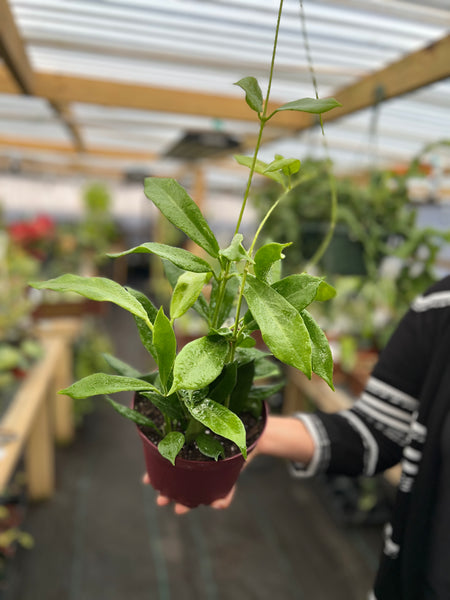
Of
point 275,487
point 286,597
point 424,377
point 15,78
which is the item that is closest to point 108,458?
point 275,487

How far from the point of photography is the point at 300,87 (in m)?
2.27

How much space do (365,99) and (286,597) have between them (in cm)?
221

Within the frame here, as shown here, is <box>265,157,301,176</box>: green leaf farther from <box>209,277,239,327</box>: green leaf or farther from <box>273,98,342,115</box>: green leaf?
<box>209,277,239,327</box>: green leaf

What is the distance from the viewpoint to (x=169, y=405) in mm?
603

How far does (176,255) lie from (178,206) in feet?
0.22

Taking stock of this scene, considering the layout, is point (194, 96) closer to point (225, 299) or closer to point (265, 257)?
point (225, 299)

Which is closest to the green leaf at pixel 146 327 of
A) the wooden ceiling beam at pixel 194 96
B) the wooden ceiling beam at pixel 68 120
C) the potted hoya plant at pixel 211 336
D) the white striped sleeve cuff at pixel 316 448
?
the potted hoya plant at pixel 211 336

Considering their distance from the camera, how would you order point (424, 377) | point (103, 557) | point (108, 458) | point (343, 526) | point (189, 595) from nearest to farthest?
point (424, 377)
point (189, 595)
point (103, 557)
point (343, 526)
point (108, 458)

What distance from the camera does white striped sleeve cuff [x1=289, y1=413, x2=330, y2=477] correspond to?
36.8 inches

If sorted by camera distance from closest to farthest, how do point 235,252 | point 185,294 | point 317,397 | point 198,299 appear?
point 235,252
point 185,294
point 198,299
point 317,397

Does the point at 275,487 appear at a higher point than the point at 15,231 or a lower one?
lower

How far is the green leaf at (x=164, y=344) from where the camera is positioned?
1.68 ft

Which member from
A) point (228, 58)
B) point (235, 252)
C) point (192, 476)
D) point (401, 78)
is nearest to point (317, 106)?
point (235, 252)

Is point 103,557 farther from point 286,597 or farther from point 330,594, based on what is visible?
point 330,594
